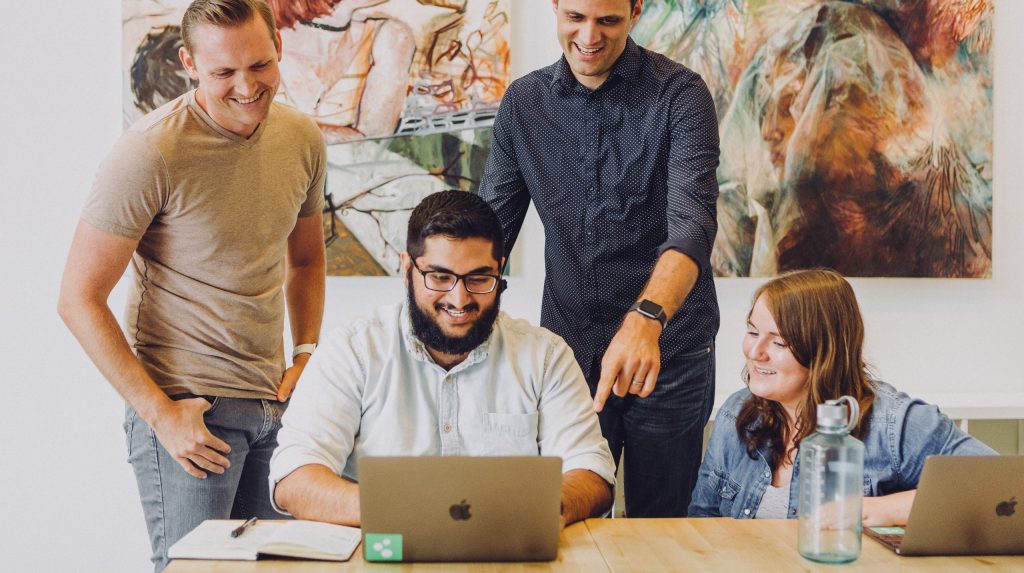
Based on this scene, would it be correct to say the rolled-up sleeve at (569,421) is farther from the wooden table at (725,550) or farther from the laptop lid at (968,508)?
the laptop lid at (968,508)

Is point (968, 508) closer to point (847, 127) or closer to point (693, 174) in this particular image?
point (693, 174)

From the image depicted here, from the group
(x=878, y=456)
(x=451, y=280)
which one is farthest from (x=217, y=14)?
(x=878, y=456)

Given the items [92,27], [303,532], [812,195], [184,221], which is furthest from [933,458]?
[92,27]

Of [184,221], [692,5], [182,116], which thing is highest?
[692,5]

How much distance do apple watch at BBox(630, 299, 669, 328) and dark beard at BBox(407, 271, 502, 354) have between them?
10.8 inches

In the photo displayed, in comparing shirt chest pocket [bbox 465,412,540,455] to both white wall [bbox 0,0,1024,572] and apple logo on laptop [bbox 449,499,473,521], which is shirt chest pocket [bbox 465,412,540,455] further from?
white wall [bbox 0,0,1024,572]

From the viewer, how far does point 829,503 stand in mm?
1459

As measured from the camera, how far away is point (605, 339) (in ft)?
7.50

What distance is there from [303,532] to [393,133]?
174 centimetres

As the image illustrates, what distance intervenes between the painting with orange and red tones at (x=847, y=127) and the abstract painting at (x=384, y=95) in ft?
1.81

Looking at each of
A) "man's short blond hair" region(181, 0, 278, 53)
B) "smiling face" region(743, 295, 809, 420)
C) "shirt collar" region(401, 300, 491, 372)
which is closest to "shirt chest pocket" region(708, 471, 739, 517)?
"smiling face" region(743, 295, 809, 420)

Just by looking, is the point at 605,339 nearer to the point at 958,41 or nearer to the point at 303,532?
the point at 303,532

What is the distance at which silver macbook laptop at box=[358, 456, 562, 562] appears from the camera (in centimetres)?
134

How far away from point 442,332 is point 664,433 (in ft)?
2.10
